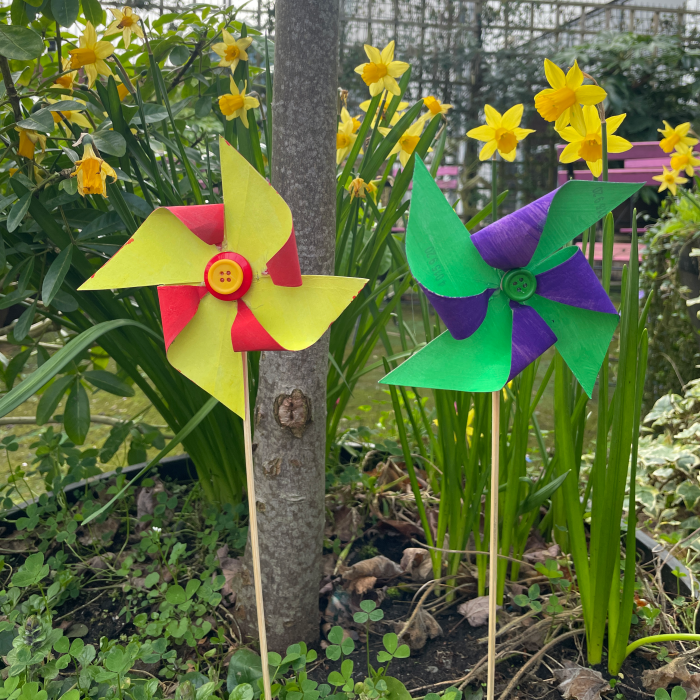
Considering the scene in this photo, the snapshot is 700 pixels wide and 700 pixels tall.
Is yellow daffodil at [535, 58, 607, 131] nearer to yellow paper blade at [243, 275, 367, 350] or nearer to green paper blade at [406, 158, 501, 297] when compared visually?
green paper blade at [406, 158, 501, 297]

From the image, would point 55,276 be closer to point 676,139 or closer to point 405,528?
point 405,528

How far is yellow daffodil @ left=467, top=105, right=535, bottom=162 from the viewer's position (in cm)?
83

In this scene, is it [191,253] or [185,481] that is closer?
[191,253]

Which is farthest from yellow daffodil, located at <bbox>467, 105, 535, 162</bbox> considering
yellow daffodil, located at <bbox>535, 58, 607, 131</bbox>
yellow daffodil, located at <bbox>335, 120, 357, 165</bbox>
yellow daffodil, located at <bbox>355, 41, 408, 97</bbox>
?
yellow daffodil, located at <bbox>335, 120, 357, 165</bbox>

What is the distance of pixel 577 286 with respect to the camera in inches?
22.0

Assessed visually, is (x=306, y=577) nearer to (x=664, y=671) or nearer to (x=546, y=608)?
(x=546, y=608)

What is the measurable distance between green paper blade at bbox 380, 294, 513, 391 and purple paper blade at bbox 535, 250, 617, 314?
0.05 metres

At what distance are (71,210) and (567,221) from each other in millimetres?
739

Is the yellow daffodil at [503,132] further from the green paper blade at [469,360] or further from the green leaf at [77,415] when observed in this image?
the green leaf at [77,415]

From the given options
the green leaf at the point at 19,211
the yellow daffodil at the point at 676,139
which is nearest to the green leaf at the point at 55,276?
the green leaf at the point at 19,211

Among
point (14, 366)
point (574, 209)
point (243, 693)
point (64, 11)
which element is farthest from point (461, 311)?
point (14, 366)

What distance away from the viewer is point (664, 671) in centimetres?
70

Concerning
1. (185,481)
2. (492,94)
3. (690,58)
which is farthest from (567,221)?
(690,58)

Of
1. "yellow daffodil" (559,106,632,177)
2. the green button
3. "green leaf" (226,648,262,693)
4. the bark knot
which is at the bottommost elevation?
"green leaf" (226,648,262,693)
